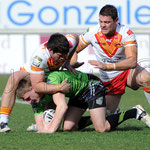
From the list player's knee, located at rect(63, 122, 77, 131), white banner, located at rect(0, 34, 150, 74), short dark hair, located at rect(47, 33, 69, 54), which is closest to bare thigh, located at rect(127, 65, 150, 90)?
player's knee, located at rect(63, 122, 77, 131)

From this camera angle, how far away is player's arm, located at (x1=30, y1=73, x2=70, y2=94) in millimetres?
6727

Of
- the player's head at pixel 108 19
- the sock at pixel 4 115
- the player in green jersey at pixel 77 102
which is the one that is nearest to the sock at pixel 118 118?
the player in green jersey at pixel 77 102

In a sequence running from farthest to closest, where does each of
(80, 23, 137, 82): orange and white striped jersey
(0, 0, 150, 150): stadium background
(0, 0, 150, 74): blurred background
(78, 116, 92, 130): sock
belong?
(0, 0, 150, 74): blurred background
(0, 0, 150, 150): stadium background
(80, 23, 137, 82): orange and white striped jersey
(78, 116, 92, 130): sock

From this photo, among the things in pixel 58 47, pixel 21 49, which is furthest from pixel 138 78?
pixel 21 49

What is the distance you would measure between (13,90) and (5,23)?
12.5 metres

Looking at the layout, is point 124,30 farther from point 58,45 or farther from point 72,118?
point 72,118

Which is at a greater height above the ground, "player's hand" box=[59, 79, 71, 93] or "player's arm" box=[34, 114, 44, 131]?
"player's hand" box=[59, 79, 71, 93]

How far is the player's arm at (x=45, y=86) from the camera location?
22.1 ft

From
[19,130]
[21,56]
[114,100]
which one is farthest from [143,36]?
[19,130]

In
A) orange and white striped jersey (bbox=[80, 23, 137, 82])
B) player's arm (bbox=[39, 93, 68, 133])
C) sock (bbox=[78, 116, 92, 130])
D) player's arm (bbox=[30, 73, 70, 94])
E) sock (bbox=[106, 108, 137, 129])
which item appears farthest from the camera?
orange and white striped jersey (bbox=[80, 23, 137, 82])

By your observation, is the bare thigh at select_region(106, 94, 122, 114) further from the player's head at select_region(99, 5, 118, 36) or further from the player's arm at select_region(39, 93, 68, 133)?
the player's arm at select_region(39, 93, 68, 133)

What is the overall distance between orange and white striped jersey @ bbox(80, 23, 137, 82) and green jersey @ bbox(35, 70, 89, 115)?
2.70ft

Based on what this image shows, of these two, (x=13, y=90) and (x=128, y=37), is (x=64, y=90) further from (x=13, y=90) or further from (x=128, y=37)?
(x=128, y=37)

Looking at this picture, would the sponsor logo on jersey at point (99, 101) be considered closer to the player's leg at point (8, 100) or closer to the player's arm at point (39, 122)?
the player's arm at point (39, 122)
